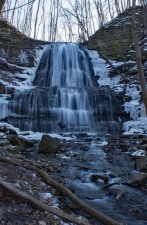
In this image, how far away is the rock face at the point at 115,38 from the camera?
2330cm

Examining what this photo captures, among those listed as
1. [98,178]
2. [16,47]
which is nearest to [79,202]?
[98,178]

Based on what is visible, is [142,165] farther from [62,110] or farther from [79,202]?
[62,110]

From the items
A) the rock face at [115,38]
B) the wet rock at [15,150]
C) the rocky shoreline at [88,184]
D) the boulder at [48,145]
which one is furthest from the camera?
the rock face at [115,38]

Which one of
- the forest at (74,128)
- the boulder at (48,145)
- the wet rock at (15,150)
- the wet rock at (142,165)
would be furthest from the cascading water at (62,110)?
the wet rock at (142,165)

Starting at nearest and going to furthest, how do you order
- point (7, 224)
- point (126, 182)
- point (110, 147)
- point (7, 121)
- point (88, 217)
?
point (7, 224) → point (88, 217) → point (126, 182) → point (110, 147) → point (7, 121)

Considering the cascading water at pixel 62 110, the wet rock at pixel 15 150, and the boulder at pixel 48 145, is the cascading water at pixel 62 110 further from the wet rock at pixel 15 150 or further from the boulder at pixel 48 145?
the wet rock at pixel 15 150

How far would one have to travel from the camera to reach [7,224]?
2.70 metres

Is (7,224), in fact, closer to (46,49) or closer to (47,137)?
(47,137)

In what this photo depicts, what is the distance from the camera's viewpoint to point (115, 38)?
2497cm

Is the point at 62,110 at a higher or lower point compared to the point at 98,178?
higher

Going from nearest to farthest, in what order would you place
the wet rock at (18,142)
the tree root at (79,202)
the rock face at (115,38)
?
the tree root at (79,202) < the wet rock at (18,142) < the rock face at (115,38)

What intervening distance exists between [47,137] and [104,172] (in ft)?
8.80

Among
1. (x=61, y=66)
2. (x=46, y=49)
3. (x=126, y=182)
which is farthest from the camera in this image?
(x=46, y=49)

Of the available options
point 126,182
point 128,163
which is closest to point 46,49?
point 128,163
